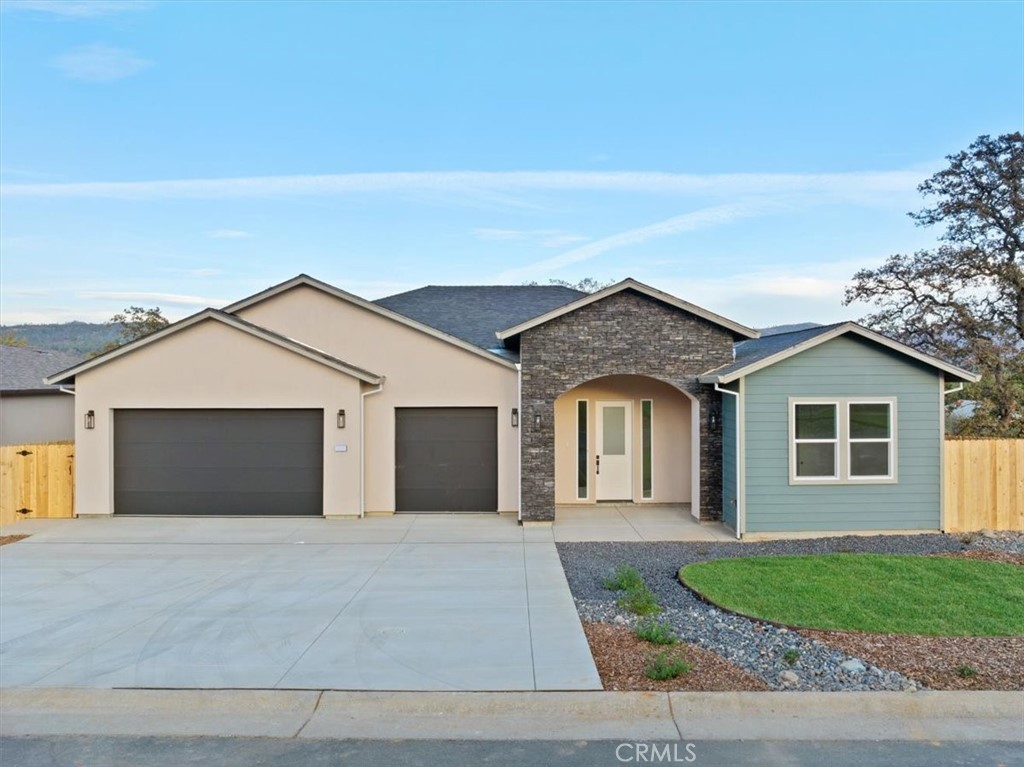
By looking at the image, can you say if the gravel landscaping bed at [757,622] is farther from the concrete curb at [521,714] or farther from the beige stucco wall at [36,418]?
the beige stucco wall at [36,418]

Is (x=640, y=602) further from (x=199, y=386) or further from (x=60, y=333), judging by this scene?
(x=60, y=333)

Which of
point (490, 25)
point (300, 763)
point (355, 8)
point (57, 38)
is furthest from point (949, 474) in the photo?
point (57, 38)

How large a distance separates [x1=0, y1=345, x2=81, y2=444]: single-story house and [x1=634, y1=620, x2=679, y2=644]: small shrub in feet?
57.5

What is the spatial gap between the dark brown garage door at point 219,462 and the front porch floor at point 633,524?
5148mm

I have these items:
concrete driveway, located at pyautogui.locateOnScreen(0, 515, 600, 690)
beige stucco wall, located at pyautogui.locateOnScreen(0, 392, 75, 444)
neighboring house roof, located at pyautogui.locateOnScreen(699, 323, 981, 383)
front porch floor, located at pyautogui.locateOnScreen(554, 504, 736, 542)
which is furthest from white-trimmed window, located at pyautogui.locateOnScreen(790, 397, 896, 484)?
beige stucco wall, located at pyautogui.locateOnScreen(0, 392, 75, 444)

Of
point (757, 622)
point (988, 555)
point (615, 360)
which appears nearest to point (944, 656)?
point (757, 622)

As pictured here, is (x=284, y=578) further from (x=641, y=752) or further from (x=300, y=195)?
(x=300, y=195)

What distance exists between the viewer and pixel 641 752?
4555 millimetres

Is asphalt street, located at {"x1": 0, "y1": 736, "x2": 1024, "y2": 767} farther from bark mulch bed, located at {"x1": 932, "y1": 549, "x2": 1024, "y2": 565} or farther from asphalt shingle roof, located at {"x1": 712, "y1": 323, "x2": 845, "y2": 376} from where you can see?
asphalt shingle roof, located at {"x1": 712, "y1": 323, "x2": 845, "y2": 376}

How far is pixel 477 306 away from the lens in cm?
1981

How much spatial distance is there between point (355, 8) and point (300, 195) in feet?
23.6

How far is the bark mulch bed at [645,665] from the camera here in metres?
5.44

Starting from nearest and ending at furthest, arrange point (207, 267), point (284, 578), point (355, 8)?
1. point (284, 578)
2. point (355, 8)
3. point (207, 267)

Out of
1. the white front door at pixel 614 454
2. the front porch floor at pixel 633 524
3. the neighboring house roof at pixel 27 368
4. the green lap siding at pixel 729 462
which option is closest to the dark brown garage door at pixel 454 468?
the front porch floor at pixel 633 524
